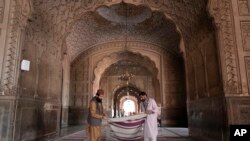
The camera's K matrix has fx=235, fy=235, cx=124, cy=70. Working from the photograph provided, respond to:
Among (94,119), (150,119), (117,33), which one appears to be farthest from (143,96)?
(117,33)

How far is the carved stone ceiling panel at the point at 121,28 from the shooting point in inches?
409

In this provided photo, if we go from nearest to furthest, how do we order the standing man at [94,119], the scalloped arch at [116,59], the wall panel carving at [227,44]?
the standing man at [94,119] → the wall panel carving at [227,44] → the scalloped arch at [116,59]

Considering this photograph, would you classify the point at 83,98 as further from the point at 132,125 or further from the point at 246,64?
the point at 246,64

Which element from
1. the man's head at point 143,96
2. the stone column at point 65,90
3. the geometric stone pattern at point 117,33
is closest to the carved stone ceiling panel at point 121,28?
the geometric stone pattern at point 117,33

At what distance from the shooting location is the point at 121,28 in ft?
38.9

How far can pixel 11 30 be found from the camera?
5008mm

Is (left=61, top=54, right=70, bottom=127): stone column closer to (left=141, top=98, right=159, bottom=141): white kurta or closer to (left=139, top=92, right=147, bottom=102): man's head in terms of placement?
(left=139, top=92, right=147, bottom=102): man's head

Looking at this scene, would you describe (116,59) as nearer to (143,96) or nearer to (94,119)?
(143,96)

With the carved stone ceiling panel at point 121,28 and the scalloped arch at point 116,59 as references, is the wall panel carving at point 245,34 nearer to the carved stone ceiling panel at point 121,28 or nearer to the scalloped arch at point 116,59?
the carved stone ceiling panel at point 121,28

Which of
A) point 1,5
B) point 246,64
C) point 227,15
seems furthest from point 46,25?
point 246,64

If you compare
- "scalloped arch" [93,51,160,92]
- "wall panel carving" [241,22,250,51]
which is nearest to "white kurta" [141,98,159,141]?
"wall panel carving" [241,22,250,51]

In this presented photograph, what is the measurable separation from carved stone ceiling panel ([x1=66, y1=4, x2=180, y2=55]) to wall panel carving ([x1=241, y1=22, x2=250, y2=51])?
183 inches

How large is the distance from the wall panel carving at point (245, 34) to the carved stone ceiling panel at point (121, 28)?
4644 mm

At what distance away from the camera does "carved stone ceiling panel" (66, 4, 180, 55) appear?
10.4 metres
